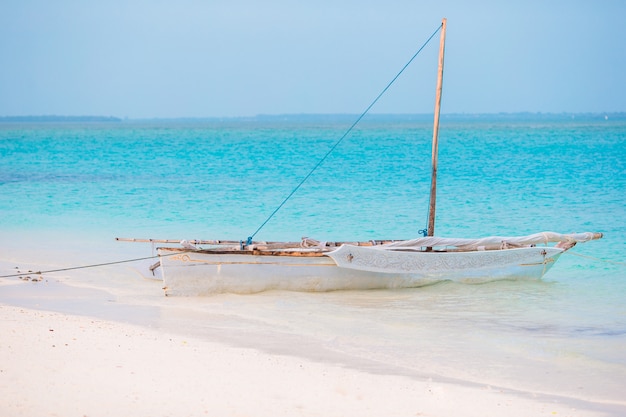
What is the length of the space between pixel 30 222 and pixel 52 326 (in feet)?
40.6

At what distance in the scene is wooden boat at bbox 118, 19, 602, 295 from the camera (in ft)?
39.5

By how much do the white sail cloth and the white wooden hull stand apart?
16cm

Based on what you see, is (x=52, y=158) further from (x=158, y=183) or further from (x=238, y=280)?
(x=238, y=280)

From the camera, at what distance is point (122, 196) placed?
1093 inches

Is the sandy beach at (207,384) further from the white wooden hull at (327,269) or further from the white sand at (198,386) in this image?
the white wooden hull at (327,269)

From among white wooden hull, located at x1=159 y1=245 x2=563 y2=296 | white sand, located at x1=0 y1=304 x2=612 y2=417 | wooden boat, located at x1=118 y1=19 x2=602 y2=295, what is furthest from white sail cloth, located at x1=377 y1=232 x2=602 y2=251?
white sand, located at x1=0 y1=304 x2=612 y2=417

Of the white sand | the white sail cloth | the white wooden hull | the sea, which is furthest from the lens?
the white sail cloth

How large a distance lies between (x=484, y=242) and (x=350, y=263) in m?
2.32

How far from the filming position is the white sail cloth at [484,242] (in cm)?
1271

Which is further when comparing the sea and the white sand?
the sea

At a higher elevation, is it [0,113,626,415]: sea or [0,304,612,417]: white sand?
[0,304,612,417]: white sand

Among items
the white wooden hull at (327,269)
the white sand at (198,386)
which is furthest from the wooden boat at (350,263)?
the white sand at (198,386)

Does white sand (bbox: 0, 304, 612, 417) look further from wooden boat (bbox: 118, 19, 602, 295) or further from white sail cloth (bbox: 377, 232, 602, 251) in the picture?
white sail cloth (bbox: 377, 232, 602, 251)

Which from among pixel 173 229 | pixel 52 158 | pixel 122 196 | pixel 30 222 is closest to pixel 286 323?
pixel 173 229
